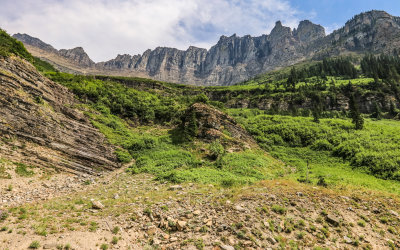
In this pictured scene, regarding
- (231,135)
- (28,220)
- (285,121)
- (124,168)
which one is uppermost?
(285,121)

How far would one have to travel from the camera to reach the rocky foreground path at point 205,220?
28.1 ft

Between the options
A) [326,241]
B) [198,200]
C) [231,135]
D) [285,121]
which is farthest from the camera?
[285,121]

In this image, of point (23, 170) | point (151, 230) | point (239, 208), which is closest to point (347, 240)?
point (239, 208)

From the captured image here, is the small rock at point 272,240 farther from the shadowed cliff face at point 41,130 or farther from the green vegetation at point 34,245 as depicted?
the shadowed cliff face at point 41,130

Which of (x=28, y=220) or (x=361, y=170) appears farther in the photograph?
(x=361, y=170)

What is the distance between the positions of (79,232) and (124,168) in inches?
595

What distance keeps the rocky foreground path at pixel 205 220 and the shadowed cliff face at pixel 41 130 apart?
431 centimetres

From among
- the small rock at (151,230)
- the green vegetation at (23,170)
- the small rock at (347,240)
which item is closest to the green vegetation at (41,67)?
the green vegetation at (23,170)

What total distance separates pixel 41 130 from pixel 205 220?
2041 centimetres

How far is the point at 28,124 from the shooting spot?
18406 mm

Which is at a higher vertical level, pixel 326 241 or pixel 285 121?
pixel 285 121

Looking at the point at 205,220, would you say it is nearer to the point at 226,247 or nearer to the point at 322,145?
the point at 226,247

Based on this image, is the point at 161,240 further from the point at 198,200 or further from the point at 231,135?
the point at 231,135

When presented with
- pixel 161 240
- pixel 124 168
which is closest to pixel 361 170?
pixel 161 240
